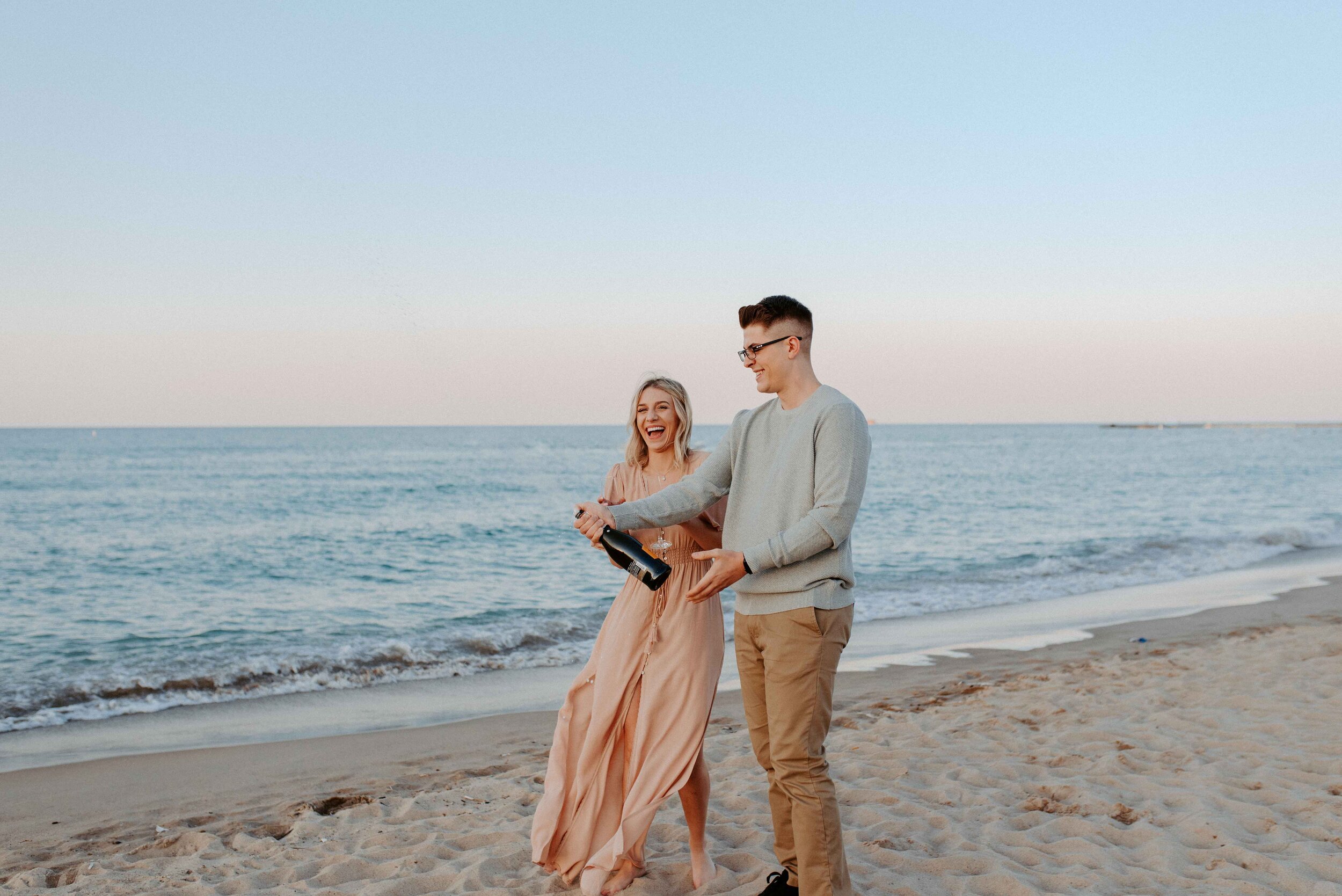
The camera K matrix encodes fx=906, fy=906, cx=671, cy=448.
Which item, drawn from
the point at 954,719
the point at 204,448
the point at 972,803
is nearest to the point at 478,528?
the point at 954,719

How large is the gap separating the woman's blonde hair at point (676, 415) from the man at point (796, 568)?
69 cm

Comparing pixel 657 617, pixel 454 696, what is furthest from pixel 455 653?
pixel 657 617

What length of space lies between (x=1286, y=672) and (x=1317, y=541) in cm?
1365

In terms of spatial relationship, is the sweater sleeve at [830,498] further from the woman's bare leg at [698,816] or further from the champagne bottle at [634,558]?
the woman's bare leg at [698,816]

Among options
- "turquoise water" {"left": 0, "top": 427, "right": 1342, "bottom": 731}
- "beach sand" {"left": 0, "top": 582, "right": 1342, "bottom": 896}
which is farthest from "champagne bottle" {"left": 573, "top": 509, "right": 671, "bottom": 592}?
"turquoise water" {"left": 0, "top": 427, "right": 1342, "bottom": 731}

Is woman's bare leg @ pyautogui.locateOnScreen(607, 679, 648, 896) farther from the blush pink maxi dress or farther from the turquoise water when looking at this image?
the turquoise water

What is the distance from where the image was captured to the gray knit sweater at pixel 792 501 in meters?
2.55

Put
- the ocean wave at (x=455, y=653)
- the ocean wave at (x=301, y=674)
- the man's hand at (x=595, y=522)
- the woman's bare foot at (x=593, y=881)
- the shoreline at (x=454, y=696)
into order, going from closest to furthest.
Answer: the man's hand at (x=595, y=522)
the woman's bare foot at (x=593, y=881)
the shoreline at (x=454, y=696)
the ocean wave at (x=301, y=674)
the ocean wave at (x=455, y=653)

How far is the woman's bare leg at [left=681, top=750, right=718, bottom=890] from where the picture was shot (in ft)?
11.2

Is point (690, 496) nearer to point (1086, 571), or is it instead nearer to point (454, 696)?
point (454, 696)

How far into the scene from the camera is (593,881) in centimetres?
324

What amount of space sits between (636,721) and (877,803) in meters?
1.63

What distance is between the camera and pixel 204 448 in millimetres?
66938

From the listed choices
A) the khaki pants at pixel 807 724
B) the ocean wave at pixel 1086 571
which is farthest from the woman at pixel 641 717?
the ocean wave at pixel 1086 571
